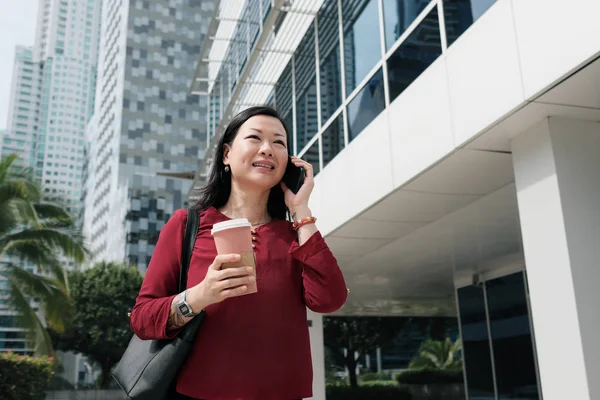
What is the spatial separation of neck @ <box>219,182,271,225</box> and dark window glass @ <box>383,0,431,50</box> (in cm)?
541

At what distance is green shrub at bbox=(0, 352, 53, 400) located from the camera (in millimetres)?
13141

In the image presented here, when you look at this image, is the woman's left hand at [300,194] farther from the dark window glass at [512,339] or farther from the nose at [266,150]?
the dark window glass at [512,339]

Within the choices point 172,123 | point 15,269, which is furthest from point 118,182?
point 15,269

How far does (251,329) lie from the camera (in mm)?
1614

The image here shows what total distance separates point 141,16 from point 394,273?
7081 centimetres

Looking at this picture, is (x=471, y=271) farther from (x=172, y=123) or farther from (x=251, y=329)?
(x=172, y=123)

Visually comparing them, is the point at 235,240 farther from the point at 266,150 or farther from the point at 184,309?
the point at 266,150

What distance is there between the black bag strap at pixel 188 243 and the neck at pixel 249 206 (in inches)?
5.4

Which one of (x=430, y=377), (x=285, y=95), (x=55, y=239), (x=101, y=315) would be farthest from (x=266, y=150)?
(x=101, y=315)

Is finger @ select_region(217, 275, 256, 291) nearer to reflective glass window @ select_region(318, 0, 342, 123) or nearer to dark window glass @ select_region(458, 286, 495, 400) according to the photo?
reflective glass window @ select_region(318, 0, 342, 123)

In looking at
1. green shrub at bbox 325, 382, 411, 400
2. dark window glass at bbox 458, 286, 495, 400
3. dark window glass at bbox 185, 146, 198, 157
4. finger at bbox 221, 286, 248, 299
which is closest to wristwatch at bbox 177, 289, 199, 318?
finger at bbox 221, 286, 248, 299

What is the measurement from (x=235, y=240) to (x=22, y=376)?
550 inches

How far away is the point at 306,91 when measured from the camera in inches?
411

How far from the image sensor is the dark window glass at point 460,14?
5.40m
